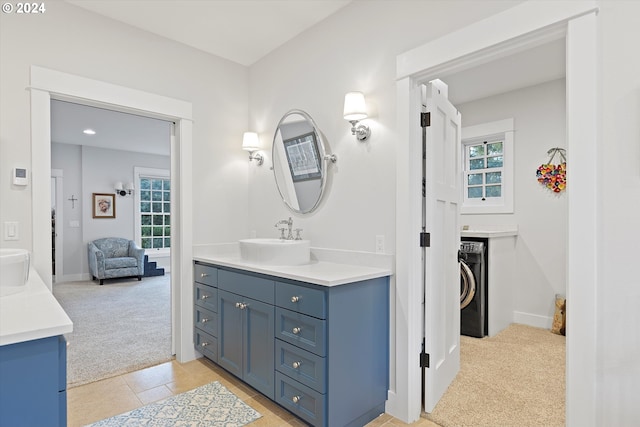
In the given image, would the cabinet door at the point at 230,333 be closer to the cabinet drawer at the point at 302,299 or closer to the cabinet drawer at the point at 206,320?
the cabinet drawer at the point at 206,320

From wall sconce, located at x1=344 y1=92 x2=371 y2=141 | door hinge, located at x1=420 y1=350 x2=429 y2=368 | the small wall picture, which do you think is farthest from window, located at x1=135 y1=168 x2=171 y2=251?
door hinge, located at x1=420 y1=350 x2=429 y2=368

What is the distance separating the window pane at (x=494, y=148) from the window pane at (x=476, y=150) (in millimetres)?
87

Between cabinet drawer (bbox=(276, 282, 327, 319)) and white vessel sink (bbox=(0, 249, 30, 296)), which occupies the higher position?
white vessel sink (bbox=(0, 249, 30, 296))

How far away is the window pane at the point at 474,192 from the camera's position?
14.6 feet

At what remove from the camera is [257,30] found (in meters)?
2.85

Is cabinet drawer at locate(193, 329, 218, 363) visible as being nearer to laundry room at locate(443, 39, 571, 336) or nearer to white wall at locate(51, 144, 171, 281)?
laundry room at locate(443, 39, 571, 336)

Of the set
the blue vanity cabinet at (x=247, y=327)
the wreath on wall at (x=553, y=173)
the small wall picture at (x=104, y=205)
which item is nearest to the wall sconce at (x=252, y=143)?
the blue vanity cabinet at (x=247, y=327)

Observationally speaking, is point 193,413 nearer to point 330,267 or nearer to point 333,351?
point 333,351

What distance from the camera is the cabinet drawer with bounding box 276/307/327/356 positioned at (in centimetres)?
189

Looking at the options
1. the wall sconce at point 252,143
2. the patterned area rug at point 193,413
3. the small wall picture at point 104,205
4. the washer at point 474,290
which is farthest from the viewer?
the small wall picture at point 104,205

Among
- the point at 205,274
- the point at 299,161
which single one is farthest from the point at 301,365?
the point at 299,161

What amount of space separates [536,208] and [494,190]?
1.80 feet

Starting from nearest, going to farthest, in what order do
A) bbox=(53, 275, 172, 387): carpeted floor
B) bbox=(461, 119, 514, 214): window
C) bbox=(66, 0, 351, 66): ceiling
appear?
bbox=(66, 0, 351, 66): ceiling → bbox=(53, 275, 172, 387): carpeted floor → bbox=(461, 119, 514, 214): window

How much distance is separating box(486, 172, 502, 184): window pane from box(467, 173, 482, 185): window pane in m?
0.10
